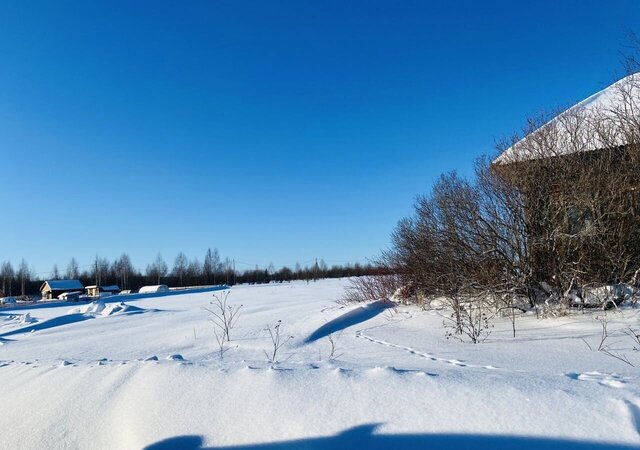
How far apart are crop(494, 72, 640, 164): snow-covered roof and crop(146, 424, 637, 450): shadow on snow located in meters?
7.97

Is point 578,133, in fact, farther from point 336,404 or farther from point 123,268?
point 123,268

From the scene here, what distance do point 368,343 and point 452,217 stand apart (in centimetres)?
398

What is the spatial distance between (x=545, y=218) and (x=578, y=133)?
249 centimetres

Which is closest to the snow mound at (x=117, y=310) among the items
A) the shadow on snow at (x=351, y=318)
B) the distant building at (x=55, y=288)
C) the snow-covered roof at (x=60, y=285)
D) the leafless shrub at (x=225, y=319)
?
the leafless shrub at (x=225, y=319)

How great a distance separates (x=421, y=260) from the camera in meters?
10.9

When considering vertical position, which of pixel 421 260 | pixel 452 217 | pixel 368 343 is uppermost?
pixel 452 217

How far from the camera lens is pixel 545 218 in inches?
347

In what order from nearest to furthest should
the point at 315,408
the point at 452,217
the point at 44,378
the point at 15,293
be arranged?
the point at 315,408, the point at 44,378, the point at 452,217, the point at 15,293

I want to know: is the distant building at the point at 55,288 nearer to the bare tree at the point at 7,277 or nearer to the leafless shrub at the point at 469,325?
the bare tree at the point at 7,277

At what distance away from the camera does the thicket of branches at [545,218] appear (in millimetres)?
8484

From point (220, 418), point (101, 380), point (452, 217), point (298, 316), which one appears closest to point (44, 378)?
point (101, 380)

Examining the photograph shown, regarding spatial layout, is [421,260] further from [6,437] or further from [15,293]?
[15,293]

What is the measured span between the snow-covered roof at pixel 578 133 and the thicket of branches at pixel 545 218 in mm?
24

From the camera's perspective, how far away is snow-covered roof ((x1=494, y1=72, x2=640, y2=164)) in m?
9.53
